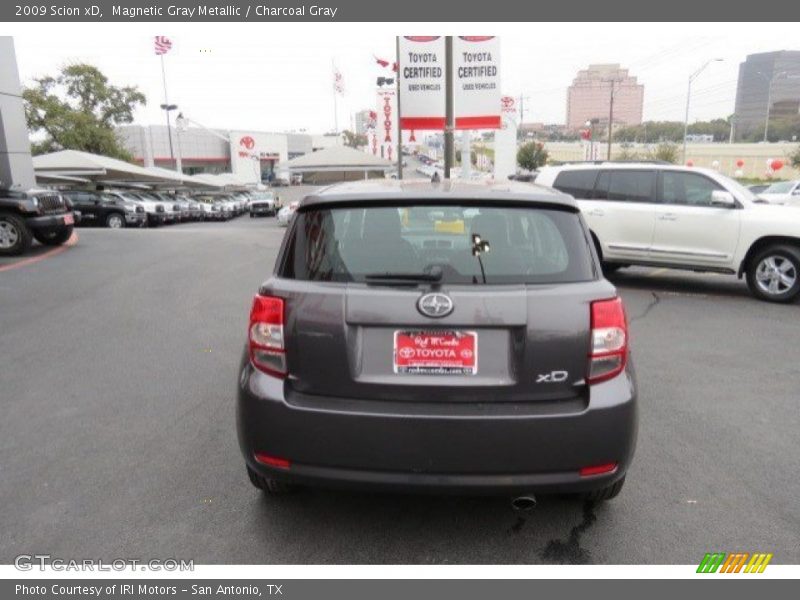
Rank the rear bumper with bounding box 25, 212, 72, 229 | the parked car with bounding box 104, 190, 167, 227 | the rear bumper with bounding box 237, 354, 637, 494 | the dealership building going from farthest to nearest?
the dealership building
the parked car with bounding box 104, 190, 167, 227
the rear bumper with bounding box 25, 212, 72, 229
the rear bumper with bounding box 237, 354, 637, 494

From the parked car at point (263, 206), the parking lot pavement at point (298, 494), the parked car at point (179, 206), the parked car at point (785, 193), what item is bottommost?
the parked car at point (263, 206)

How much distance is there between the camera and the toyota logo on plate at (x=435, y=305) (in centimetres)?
267

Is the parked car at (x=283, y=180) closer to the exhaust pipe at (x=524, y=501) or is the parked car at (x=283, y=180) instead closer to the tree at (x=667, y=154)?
the tree at (x=667, y=154)

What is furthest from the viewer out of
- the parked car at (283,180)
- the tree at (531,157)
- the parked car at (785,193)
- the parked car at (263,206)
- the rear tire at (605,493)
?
the parked car at (283,180)

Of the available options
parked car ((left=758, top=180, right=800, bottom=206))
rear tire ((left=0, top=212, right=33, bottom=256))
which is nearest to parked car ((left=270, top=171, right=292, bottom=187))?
parked car ((left=758, top=180, right=800, bottom=206))

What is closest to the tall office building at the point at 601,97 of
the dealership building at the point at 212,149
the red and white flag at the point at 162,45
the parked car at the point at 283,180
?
the dealership building at the point at 212,149

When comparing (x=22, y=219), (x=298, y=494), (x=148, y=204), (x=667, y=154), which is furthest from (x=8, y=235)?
(x=667, y=154)

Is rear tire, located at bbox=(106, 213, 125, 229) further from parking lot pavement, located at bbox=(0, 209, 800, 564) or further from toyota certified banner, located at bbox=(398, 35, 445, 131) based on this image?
parking lot pavement, located at bbox=(0, 209, 800, 564)

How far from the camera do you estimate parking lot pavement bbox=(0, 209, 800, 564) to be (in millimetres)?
3041

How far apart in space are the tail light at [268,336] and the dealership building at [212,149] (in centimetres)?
7963

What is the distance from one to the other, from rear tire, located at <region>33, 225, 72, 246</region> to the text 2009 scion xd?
12.7 metres

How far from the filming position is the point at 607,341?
280 cm

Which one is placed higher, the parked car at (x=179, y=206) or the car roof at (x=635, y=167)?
the car roof at (x=635, y=167)

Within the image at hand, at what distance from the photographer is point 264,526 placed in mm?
3188
